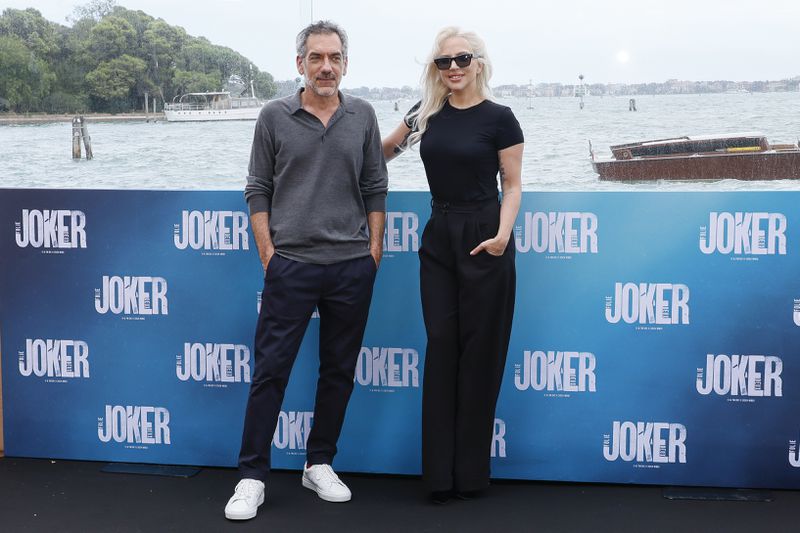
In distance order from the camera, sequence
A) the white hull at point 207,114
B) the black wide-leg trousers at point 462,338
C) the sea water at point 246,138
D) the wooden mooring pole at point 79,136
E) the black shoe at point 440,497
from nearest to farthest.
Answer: the black wide-leg trousers at point 462,338
the black shoe at point 440,497
the sea water at point 246,138
the white hull at point 207,114
the wooden mooring pole at point 79,136

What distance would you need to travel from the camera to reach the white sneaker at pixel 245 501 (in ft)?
8.49

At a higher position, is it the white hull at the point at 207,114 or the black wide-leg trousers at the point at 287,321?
the white hull at the point at 207,114

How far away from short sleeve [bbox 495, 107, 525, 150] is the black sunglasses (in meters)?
0.19

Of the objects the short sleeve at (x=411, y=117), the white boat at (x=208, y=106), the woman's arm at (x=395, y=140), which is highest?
the white boat at (x=208, y=106)

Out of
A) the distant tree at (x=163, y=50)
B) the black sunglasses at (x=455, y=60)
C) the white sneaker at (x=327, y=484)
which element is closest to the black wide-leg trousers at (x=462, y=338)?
the white sneaker at (x=327, y=484)

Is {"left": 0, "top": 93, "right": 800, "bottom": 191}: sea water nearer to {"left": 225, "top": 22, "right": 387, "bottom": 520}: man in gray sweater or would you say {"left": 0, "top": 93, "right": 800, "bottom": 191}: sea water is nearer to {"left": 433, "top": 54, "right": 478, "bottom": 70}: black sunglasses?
{"left": 225, "top": 22, "right": 387, "bottom": 520}: man in gray sweater

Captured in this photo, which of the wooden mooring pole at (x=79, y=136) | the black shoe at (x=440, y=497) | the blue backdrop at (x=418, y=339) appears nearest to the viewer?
the black shoe at (x=440, y=497)

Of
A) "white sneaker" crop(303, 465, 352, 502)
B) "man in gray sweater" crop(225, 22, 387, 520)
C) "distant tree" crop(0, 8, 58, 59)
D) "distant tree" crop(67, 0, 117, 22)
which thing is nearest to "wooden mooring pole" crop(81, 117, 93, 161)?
"distant tree" crop(0, 8, 58, 59)

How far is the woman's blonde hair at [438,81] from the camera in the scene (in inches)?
99.7

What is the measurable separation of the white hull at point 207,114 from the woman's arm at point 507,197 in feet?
4.96

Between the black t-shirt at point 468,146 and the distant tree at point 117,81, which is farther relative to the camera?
the distant tree at point 117,81

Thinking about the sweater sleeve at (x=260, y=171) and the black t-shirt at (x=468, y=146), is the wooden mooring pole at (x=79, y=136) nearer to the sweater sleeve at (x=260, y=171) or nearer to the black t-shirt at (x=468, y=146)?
the sweater sleeve at (x=260, y=171)

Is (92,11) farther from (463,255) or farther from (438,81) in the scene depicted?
(463,255)

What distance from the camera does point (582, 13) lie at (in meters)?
3.72
